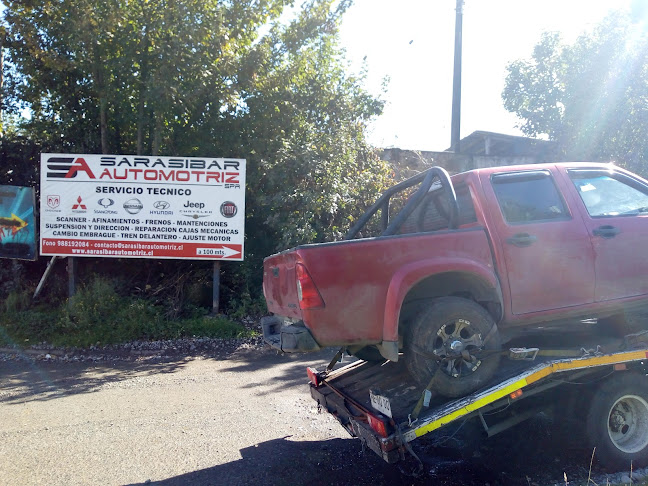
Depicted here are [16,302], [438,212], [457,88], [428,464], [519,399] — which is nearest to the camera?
[519,399]

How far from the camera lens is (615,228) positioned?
484 cm

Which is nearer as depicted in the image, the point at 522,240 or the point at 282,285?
the point at 522,240

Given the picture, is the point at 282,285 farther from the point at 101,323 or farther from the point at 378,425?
the point at 101,323

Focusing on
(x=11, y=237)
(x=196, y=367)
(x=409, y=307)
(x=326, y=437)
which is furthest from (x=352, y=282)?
(x=11, y=237)

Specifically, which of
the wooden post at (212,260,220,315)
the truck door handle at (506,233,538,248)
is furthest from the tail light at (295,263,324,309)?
the wooden post at (212,260,220,315)

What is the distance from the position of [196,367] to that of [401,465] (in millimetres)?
4692

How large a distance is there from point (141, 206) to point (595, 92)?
11268 mm

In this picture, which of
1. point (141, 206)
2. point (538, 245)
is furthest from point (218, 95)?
point (538, 245)

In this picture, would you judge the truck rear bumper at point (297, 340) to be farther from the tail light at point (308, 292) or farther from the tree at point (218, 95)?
the tree at point (218, 95)

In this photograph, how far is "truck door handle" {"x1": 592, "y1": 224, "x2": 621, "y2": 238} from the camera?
4758mm

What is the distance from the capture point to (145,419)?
6.00m

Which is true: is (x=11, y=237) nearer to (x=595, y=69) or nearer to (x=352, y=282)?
(x=352, y=282)

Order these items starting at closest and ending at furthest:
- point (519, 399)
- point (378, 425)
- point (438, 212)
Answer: point (378, 425) → point (519, 399) → point (438, 212)

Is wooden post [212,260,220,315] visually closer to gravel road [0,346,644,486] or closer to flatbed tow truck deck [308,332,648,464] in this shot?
gravel road [0,346,644,486]
